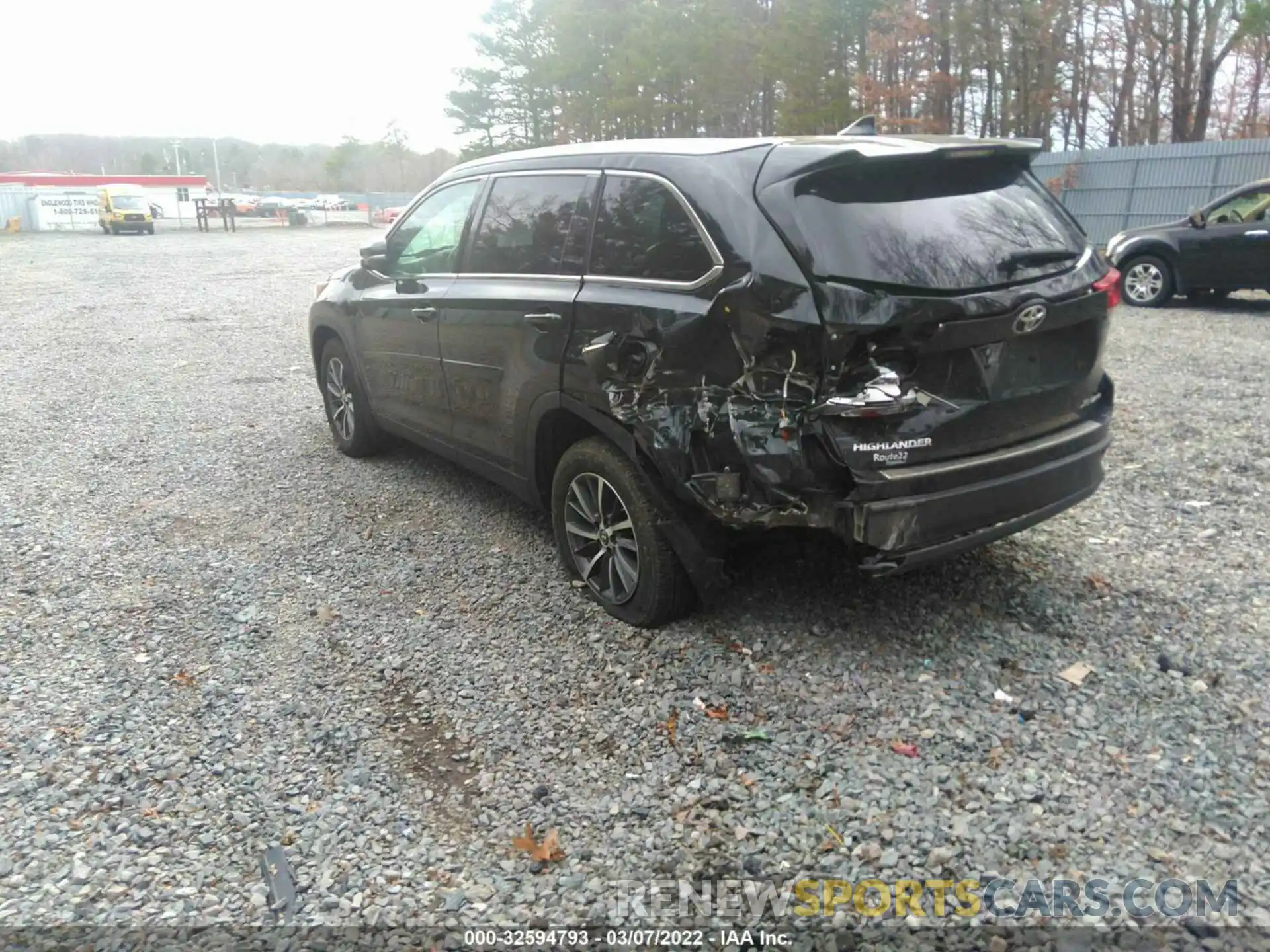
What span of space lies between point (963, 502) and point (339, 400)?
4.46 m

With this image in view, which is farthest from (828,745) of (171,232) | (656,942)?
(171,232)

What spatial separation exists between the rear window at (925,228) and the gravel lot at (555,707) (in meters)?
1.06

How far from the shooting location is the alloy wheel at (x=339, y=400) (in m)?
6.19

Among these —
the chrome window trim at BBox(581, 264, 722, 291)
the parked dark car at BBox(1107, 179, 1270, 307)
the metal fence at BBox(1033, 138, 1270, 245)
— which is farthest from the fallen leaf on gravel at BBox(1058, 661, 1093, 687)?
the metal fence at BBox(1033, 138, 1270, 245)

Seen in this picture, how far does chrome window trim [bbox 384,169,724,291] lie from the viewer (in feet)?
11.1

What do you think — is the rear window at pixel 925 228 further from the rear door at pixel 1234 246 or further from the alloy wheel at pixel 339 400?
the rear door at pixel 1234 246

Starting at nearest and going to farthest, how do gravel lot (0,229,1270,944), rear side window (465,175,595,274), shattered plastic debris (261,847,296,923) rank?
shattered plastic debris (261,847,296,923), gravel lot (0,229,1270,944), rear side window (465,175,595,274)

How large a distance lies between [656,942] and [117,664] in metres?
2.51

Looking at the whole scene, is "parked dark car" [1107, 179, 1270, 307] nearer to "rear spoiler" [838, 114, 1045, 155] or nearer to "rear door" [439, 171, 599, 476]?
"rear spoiler" [838, 114, 1045, 155]

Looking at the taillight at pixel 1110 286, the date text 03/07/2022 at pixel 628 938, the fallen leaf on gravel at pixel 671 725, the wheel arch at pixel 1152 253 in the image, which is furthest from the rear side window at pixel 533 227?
the wheel arch at pixel 1152 253

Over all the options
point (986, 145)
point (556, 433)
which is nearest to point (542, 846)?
point (556, 433)

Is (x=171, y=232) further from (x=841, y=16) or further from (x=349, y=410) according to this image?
(x=349, y=410)

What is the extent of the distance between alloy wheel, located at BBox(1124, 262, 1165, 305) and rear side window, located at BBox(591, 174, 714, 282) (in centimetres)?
1113

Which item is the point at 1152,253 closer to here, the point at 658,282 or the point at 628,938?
the point at 658,282
